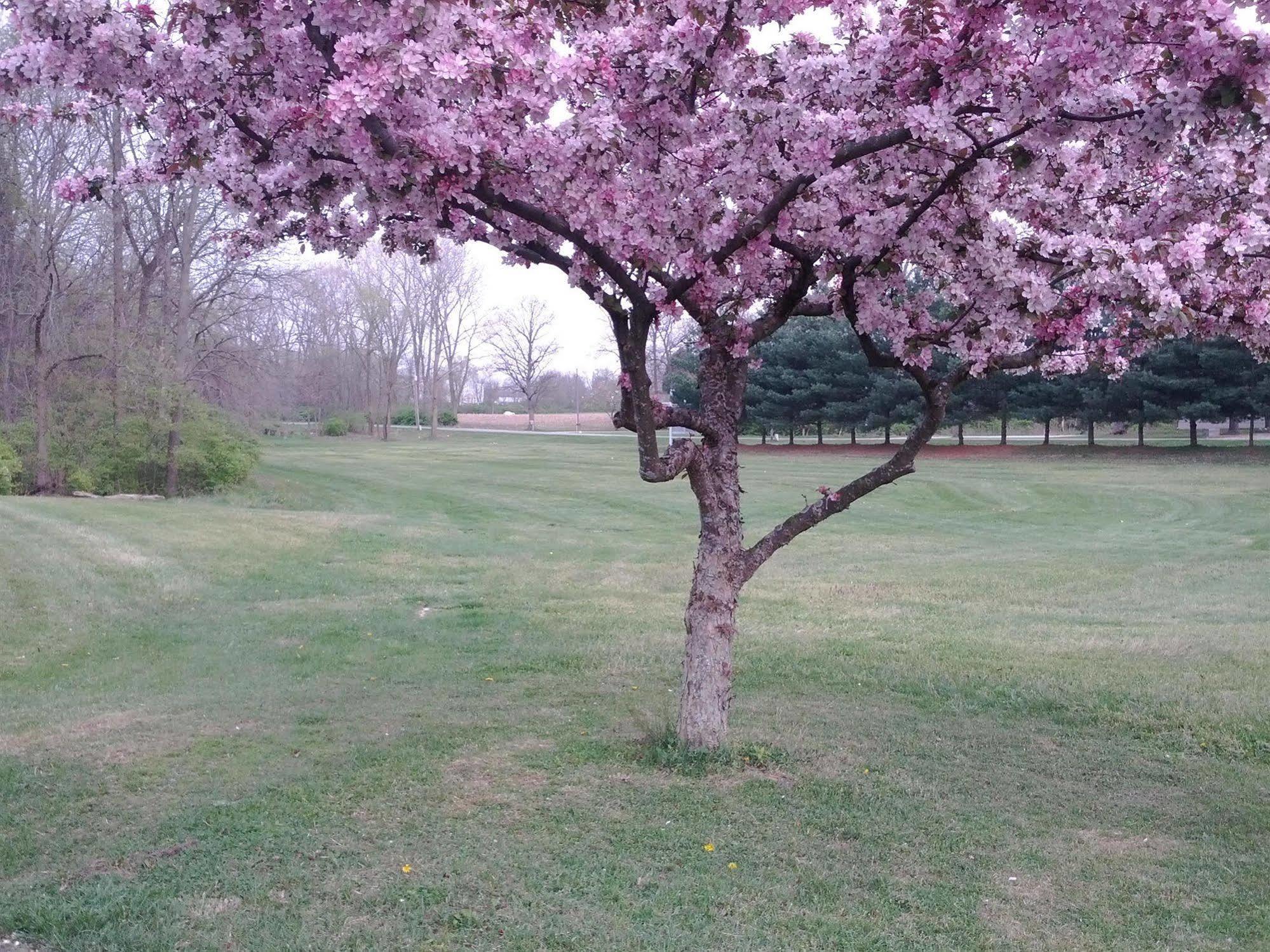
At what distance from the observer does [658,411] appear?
16.8 ft

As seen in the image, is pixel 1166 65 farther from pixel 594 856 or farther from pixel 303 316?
pixel 303 316

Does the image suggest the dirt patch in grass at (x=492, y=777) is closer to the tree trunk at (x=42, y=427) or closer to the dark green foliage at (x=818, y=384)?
the tree trunk at (x=42, y=427)

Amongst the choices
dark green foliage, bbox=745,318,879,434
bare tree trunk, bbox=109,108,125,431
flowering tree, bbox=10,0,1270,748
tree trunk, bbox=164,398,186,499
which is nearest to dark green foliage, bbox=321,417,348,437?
dark green foliage, bbox=745,318,879,434

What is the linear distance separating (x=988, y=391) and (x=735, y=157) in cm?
3780

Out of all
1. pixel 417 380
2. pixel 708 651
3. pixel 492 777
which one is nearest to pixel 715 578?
pixel 708 651

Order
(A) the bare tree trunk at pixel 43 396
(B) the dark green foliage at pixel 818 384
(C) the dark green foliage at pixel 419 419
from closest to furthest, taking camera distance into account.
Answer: (A) the bare tree trunk at pixel 43 396 < (B) the dark green foliage at pixel 818 384 < (C) the dark green foliage at pixel 419 419

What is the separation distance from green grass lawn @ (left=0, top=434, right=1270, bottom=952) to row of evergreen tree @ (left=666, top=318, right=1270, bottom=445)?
19.0 meters

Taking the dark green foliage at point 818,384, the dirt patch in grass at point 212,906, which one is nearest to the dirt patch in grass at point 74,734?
the dirt patch in grass at point 212,906

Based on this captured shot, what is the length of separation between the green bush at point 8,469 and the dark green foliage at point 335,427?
127 ft

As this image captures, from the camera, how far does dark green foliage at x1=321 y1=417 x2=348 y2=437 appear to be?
202 ft

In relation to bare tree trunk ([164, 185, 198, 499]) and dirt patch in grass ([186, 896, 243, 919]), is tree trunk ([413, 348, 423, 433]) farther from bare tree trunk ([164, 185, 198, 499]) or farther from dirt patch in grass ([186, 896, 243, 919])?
dirt patch in grass ([186, 896, 243, 919])

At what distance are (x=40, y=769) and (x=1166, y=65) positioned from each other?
5994 millimetres

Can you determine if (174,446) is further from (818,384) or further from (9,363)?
(818,384)

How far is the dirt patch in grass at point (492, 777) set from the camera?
491 centimetres
